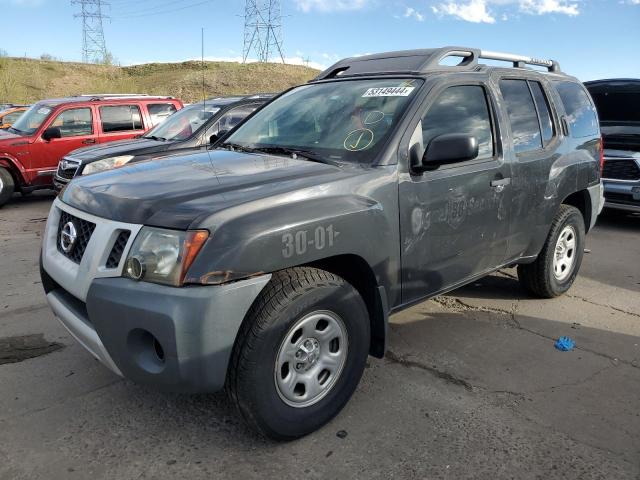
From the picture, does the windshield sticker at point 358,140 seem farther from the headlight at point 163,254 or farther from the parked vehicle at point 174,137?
the parked vehicle at point 174,137

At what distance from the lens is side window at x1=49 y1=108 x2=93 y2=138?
392 inches

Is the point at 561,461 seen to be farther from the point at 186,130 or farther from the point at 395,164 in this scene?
the point at 186,130

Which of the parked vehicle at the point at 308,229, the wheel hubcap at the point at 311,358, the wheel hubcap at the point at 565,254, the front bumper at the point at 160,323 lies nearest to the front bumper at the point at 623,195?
the wheel hubcap at the point at 565,254

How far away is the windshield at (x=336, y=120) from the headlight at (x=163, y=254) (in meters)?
1.17

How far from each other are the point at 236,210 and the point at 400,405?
4.94ft

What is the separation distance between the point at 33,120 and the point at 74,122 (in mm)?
752

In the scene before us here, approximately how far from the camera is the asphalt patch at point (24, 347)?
12.1ft

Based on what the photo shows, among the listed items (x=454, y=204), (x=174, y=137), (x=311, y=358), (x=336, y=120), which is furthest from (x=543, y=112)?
(x=174, y=137)

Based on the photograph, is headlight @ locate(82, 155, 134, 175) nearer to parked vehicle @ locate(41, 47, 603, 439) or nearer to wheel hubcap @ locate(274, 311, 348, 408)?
parked vehicle @ locate(41, 47, 603, 439)

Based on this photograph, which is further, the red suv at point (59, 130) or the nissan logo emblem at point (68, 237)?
the red suv at point (59, 130)

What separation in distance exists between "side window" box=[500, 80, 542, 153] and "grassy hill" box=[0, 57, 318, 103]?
3912cm

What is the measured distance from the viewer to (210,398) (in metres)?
3.17

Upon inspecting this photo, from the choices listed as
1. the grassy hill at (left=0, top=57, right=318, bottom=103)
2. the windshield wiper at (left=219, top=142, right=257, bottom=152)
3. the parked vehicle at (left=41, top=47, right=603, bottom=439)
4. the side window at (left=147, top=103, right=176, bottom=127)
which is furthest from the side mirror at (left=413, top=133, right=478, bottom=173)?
the grassy hill at (left=0, top=57, right=318, bottom=103)

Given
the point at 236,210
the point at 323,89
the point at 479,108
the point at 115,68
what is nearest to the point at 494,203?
the point at 479,108
